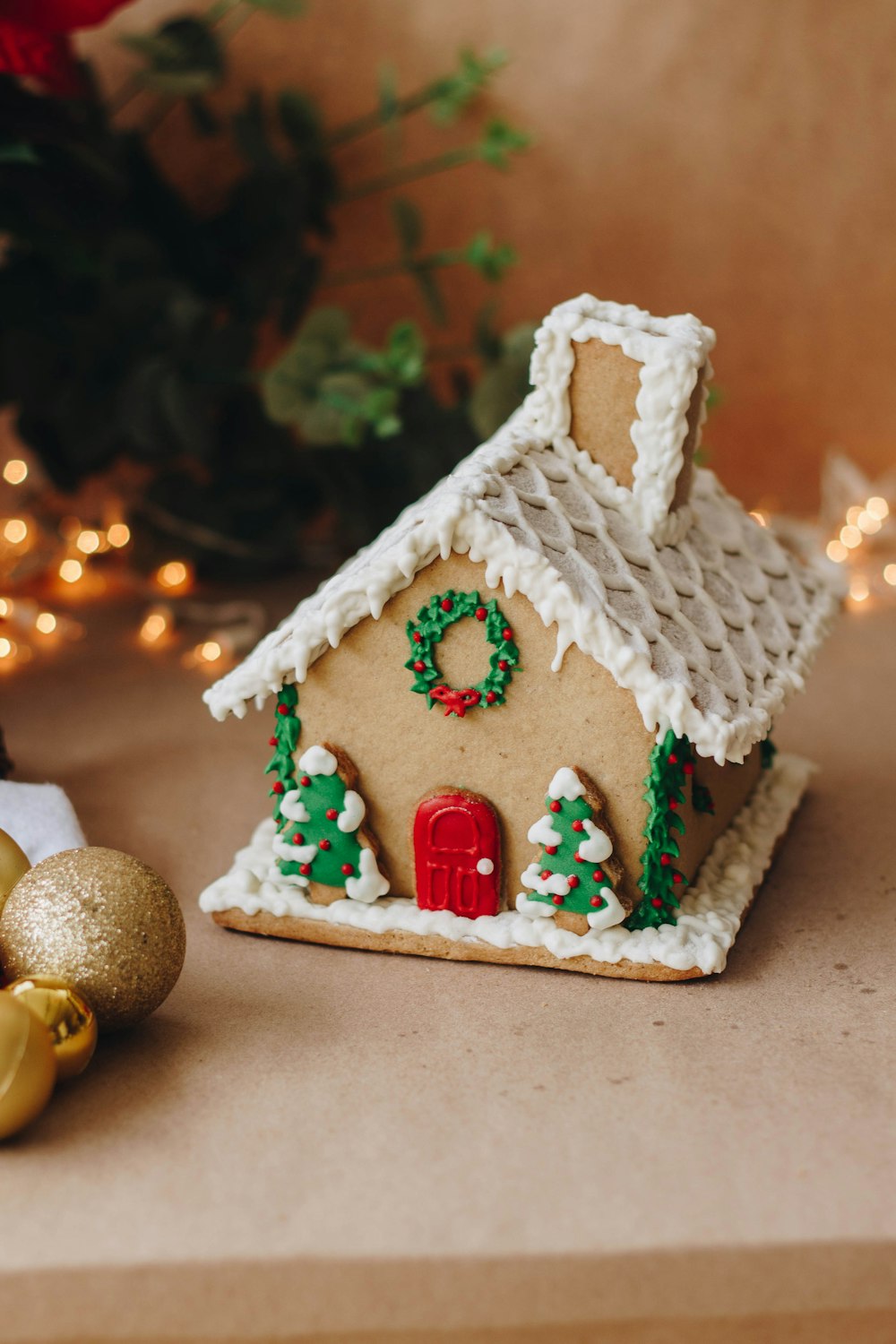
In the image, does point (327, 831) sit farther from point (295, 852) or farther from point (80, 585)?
point (80, 585)

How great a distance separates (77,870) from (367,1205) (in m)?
0.31

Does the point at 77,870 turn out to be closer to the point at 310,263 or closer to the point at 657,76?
the point at 310,263

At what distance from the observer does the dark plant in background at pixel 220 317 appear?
66.4 inches

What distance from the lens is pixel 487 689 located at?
43.0 inches

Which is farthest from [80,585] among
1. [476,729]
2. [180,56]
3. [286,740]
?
[476,729]

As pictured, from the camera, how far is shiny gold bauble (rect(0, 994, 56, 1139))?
86 cm

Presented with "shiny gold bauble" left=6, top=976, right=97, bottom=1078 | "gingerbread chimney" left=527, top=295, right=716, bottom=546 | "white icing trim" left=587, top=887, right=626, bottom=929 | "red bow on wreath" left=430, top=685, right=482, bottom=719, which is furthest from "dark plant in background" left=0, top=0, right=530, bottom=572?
"shiny gold bauble" left=6, top=976, right=97, bottom=1078

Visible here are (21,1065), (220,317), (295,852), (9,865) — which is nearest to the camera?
(21,1065)

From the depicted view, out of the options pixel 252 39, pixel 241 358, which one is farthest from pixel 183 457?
pixel 252 39

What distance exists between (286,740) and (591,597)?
11.2 inches

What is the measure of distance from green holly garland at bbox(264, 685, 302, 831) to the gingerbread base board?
0.08 metres

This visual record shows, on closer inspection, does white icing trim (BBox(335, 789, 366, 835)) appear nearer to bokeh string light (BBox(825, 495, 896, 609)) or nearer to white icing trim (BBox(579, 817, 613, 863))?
white icing trim (BBox(579, 817, 613, 863))

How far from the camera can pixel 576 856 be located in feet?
3.58

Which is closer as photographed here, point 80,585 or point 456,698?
point 456,698
